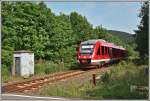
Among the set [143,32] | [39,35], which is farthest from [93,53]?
[143,32]

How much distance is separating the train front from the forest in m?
2.46

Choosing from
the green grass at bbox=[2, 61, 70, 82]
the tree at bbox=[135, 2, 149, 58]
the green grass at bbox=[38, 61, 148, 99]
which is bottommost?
the green grass at bbox=[38, 61, 148, 99]

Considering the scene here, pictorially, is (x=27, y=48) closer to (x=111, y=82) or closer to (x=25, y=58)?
(x=25, y=58)

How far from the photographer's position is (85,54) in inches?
1237

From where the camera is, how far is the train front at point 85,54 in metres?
31.0

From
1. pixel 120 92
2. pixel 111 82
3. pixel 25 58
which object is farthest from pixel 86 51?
pixel 120 92

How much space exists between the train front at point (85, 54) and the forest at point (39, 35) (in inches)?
96.9

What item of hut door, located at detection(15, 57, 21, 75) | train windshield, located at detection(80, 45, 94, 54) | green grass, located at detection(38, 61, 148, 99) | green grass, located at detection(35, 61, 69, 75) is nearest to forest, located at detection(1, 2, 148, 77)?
hut door, located at detection(15, 57, 21, 75)

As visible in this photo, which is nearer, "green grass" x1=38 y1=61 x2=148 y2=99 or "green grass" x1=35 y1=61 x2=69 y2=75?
"green grass" x1=38 y1=61 x2=148 y2=99

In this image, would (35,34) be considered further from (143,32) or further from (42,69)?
(143,32)

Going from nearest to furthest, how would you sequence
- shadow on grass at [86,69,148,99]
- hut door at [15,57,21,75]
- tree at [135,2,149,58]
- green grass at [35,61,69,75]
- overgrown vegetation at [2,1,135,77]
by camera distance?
shadow on grass at [86,69,148,99] → hut door at [15,57,21,75] → tree at [135,2,149,58] → green grass at [35,61,69,75] → overgrown vegetation at [2,1,135,77]

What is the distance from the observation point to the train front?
31047mm

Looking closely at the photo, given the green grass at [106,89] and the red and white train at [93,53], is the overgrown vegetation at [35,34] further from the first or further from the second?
the green grass at [106,89]

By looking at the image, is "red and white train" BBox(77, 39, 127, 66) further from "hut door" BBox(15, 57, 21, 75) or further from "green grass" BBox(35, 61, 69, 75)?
"hut door" BBox(15, 57, 21, 75)
